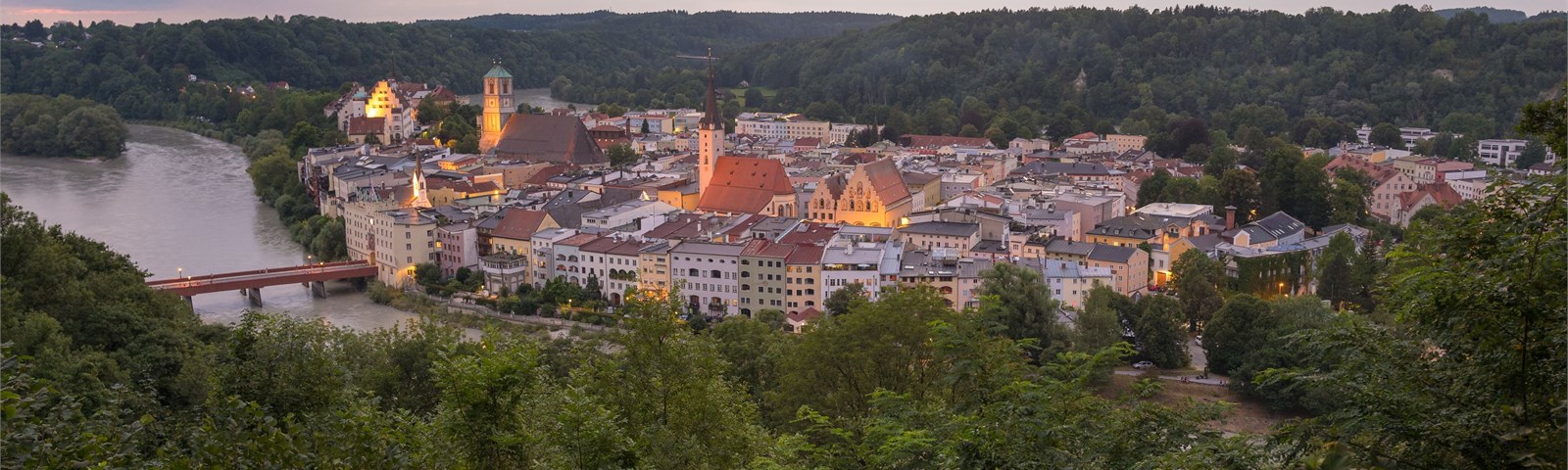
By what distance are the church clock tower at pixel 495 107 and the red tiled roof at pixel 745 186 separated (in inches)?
328

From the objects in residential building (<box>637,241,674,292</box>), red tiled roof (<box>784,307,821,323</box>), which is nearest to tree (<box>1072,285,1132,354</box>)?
red tiled roof (<box>784,307,821,323</box>)

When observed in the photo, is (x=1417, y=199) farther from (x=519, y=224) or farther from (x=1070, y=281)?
(x=519, y=224)

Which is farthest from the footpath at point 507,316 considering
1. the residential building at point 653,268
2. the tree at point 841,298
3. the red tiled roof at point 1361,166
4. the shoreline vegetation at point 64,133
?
the shoreline vegetation at point 64,133

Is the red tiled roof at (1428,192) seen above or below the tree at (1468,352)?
below

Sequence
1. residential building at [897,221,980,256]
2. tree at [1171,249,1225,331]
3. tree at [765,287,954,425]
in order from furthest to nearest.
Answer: residential building at [897,221,980,256], tree at [1171,249,1225,331], tree at [765,287,954,425]

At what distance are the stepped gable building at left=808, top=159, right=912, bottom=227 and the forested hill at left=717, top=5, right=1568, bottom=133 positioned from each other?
1436 centimetres

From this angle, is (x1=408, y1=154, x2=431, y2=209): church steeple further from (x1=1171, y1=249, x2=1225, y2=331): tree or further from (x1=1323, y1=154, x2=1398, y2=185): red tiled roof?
(x1=1323, y1=154, x2=1398, y2=185): red tiled roof

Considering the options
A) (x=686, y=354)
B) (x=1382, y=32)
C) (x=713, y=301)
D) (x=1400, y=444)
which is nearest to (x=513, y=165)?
(x=713, y=301)

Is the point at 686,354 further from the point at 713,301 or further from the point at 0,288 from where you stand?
the point at 713,301

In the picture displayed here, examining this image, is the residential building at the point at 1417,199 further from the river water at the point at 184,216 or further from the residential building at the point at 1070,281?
the river water at the point at 184,216

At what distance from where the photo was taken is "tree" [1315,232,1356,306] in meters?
13.0

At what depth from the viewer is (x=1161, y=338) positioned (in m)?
11.4

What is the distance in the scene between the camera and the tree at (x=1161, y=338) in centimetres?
1139

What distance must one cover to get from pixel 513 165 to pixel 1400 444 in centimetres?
1973
